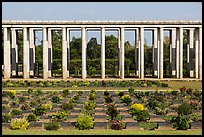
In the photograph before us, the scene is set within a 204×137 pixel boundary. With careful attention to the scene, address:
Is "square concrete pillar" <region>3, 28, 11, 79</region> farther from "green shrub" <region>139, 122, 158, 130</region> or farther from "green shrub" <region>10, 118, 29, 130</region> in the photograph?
"green shrub" <region>10, 118, 29, 130</region>

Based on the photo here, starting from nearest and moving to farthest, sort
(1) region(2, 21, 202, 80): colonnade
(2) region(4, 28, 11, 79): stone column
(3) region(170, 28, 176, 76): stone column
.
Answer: (1) region(2, 21, 202, 80): colonnade → (2) region(4, 28, 11, 79): stone column → (3) region(170, 28, 176, 76): stone column

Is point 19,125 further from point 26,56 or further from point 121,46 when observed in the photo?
point 26,56

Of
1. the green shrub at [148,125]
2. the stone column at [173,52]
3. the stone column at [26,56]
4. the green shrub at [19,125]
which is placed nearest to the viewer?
the green shrub at [19,125]

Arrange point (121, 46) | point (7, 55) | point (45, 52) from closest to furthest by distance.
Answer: point (121, 46), point (45, 52), point (7, 55)

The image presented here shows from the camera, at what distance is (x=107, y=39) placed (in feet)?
443

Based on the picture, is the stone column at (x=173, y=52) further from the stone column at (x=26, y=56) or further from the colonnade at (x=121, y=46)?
the stone column at (x=26, y=56)

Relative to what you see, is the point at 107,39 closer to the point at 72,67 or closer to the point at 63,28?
the point at 72,67

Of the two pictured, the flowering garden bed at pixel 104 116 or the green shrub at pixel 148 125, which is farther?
the green shrub at pixel 148 125

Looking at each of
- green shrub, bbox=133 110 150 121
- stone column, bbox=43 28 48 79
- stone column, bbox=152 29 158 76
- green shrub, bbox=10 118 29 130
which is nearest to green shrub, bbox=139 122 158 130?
green shrub, bbox=133 110 150 121

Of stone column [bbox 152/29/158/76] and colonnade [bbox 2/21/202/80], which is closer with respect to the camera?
colonnade [bbox 2/21/202/80]

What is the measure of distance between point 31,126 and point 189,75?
67.2 m

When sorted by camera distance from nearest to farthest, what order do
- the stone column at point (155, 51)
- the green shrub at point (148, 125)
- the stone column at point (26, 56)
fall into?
1. the green shrub at point (148, 125)
2. the stone column at point (26, 56)
3. the stone column at point (155, 51)

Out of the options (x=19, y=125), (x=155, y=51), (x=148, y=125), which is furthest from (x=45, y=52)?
(x=19, y=125)

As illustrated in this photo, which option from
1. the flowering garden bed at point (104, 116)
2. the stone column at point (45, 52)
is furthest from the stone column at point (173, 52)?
the flowering garden bed at point (104, 116)
